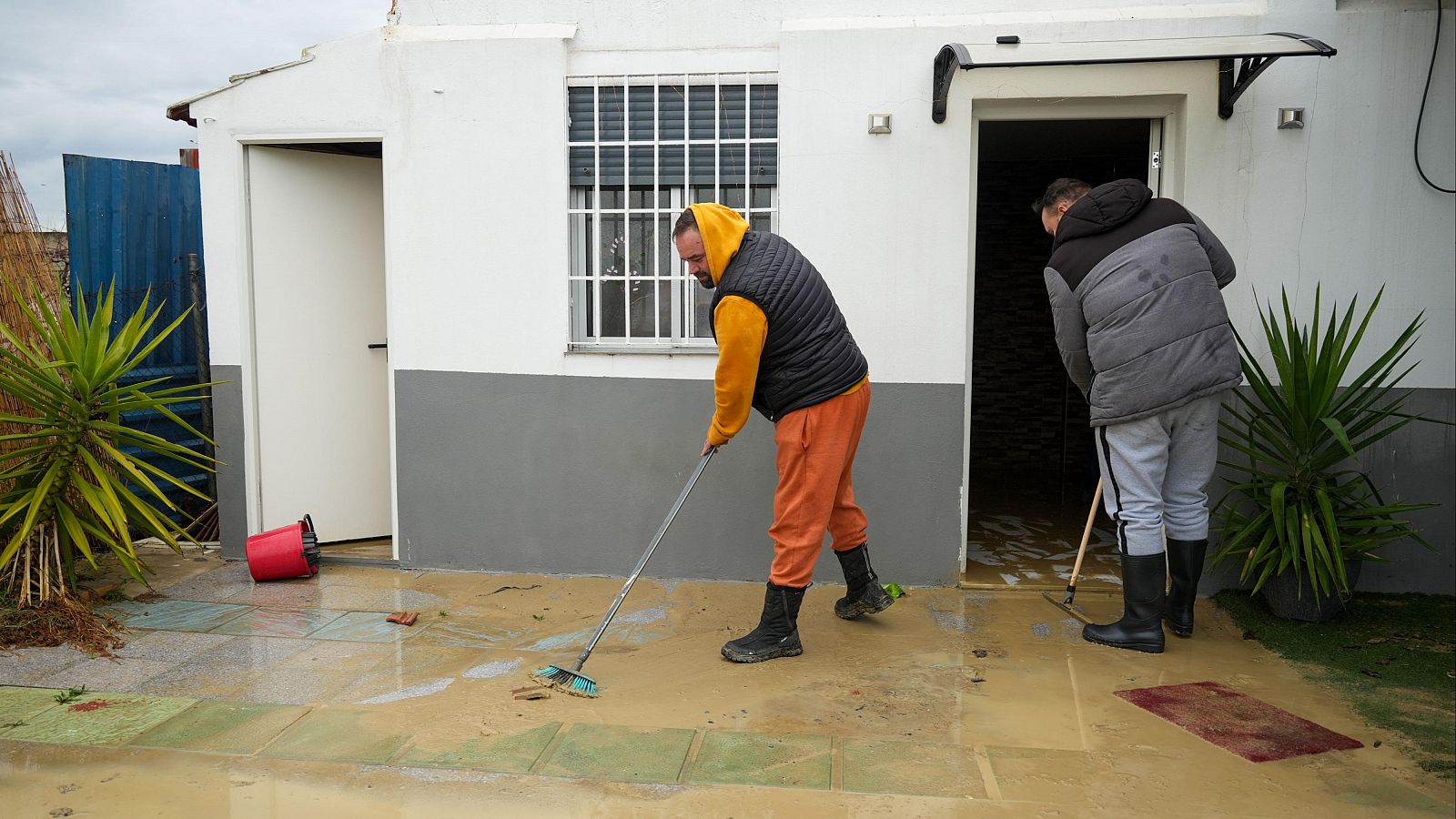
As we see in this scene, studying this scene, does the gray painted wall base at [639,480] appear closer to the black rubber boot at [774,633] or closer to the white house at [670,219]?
the white house at [670,219]

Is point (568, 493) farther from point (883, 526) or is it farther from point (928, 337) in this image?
point (928, 337)

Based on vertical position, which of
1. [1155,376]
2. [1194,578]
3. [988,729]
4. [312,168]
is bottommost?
[988,729]

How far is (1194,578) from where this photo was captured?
4.64 metres

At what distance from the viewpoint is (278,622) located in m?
5.05

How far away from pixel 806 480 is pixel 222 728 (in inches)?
92.7

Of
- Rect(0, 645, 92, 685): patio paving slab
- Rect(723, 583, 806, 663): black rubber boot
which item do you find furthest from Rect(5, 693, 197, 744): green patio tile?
Rect(723, 583, 806, 663): black rubber boot

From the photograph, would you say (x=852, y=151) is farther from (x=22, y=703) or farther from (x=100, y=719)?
(x=22, y=703)

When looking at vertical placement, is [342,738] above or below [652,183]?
below

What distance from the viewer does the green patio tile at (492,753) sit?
3.47m

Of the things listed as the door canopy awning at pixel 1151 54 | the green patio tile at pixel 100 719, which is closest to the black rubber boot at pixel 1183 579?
the door canopy awning at pixel 1151 54

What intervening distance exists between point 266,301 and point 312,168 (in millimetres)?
809

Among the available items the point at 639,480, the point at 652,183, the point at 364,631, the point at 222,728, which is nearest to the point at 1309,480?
the point at 639,480

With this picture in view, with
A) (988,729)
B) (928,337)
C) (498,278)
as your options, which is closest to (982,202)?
(928,337)

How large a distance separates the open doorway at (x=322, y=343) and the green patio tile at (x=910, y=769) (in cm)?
346
